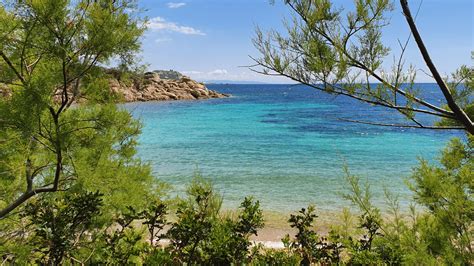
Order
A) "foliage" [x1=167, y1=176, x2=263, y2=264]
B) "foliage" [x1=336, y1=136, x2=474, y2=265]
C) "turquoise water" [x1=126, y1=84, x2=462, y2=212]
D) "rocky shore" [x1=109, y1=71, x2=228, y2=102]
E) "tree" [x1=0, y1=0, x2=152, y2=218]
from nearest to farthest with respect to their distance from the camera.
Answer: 1. "tree" [x1=0, y1=0, x2=152, y2=218]
2. "foliage" [x1=336, y1=136, x2=474, y2=265]
3. "foliage" [x1=167, y1=176, x2=263, y2=264]
4. "turquoise water" [x1=126, y1=84, x2=462, y2=212]
5. "rocky shore" [x1=109, y1=71, x2=228, y2=102]

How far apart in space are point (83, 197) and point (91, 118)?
0.89m

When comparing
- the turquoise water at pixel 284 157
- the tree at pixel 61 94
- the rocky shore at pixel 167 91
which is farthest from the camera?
the rocky shore at pixel 167 91

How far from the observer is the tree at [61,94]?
10.3 ft

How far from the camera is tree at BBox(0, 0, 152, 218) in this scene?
10.3 ft

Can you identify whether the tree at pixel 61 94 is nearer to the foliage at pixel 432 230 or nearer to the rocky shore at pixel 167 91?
the foliage at pixel 432 230

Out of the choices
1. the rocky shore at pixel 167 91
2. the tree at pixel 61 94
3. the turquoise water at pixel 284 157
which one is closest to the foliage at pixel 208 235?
the tree at pixel 61 94

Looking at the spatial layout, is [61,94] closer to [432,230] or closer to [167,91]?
[432,230]

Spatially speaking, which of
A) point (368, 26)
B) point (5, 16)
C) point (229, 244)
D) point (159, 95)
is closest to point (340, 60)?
point (368, 26)

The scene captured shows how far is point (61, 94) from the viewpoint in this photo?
11.5 feet

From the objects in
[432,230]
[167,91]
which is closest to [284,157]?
[432,230]

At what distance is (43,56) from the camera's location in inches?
131

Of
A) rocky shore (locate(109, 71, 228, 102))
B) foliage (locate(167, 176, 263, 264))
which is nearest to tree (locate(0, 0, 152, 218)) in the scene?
foliage (locate(167, 176, 263, 264))

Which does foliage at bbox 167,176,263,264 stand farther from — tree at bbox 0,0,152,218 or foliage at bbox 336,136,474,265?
foliage at bbox 336,136,474,265

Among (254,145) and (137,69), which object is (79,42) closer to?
(137,69)
